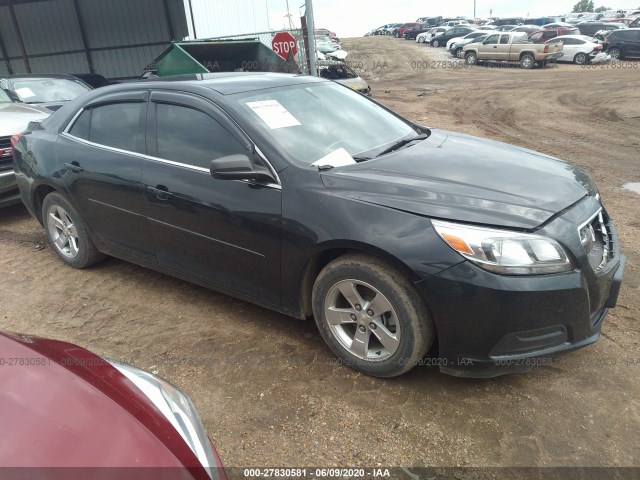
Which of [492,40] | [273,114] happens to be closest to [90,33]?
[273,114]

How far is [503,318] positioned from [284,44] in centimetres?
990

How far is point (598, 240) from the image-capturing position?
8.98ft

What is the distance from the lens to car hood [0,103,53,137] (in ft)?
19.3

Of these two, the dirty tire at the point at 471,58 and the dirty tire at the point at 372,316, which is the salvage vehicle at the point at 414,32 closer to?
the dirty tire at the point at 471,58

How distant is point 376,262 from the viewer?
2.57m

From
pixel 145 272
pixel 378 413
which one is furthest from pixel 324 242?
pixel 145 272

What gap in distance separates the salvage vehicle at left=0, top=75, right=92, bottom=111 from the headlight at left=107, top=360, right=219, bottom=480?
768 centimetres

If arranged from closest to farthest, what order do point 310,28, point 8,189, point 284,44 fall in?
point 8,189, point 310,28, point 284,44

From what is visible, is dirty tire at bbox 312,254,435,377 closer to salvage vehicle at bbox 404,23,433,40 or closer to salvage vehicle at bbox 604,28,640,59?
salvage vehicle at bbox 604,28,640,59

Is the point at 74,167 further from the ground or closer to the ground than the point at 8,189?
further from the ground

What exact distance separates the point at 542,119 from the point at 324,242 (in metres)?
10.4

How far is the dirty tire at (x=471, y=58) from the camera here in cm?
2684

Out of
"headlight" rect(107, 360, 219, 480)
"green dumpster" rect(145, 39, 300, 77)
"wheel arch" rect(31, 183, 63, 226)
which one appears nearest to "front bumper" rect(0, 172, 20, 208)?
"wheel arch" rect(31, 183, 63, 226)

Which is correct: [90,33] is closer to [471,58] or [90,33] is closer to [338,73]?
[338,73]
